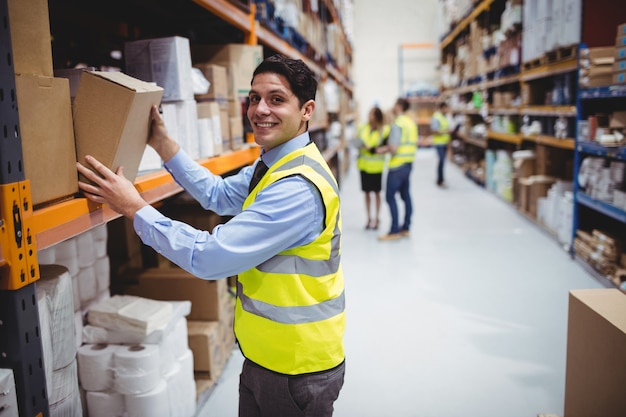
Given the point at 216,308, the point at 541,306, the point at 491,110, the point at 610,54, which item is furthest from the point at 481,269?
the point at 491,110

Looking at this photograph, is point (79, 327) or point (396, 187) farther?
point (396, 187)

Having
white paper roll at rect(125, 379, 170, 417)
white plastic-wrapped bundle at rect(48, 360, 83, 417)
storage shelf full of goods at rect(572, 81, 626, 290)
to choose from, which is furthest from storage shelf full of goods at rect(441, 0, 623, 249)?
white plastic-wrapped bundle at rect(48, 360, 83, 417)

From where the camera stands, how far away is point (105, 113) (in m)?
1.58

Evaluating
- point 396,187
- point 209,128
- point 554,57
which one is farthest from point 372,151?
point 209,128

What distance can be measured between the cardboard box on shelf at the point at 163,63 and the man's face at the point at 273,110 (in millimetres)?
769

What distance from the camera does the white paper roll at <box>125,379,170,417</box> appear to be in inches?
90.2

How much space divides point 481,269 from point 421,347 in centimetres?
195

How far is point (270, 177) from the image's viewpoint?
5.51 feet

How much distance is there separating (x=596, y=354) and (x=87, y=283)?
227 centimetres

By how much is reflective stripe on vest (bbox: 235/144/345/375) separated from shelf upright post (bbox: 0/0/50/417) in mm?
634

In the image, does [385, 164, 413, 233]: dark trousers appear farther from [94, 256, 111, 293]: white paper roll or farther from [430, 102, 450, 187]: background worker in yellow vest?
Result: [430, 102, 450, 187]: background worker in yellow vest

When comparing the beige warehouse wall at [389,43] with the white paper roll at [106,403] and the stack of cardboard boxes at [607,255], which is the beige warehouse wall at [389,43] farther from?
the white paper roll at [106,403]

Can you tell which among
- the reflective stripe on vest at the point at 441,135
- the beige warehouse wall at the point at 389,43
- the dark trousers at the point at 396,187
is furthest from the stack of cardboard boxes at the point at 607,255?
the beige warehouse wall at the point at 389,43

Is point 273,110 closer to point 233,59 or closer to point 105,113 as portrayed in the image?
point 105,113
